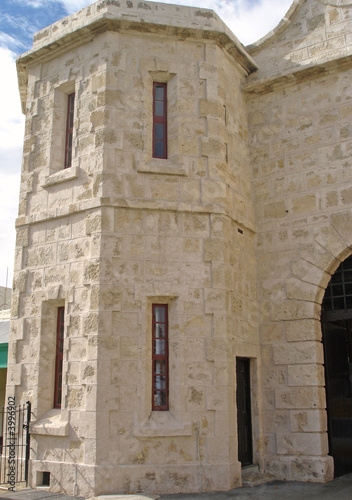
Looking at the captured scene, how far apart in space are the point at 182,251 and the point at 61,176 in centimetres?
254

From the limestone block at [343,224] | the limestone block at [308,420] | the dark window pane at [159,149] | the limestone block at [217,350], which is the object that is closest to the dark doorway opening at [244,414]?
the limestone block at [308,420]

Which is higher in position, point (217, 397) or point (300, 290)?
point (300, 290)

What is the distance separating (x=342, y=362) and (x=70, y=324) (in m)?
5.28

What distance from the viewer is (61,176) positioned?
9102mm

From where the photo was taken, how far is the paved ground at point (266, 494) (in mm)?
7316

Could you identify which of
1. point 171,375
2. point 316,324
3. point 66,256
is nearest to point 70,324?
point 66,256

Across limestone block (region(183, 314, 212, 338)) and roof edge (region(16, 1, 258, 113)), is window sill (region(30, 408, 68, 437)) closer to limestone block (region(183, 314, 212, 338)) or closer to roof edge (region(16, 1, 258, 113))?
limestone block (region(183, 314, 212, 338))

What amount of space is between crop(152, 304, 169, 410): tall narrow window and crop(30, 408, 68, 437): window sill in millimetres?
1399

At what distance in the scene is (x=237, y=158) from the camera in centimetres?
990

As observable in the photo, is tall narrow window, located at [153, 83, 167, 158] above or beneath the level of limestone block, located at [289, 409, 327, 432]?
above

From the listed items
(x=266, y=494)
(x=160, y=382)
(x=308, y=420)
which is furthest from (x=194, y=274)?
(x=266, y=494)

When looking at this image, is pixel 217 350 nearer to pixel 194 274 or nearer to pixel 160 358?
pixel 160 358

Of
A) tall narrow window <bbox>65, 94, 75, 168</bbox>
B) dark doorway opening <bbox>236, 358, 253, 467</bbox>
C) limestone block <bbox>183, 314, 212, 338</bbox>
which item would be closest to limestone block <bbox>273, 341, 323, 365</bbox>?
dark doorway opening <bbox>236, 358, 253, 467</bbox>

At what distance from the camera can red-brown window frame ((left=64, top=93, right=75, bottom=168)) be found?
963 centimetres
